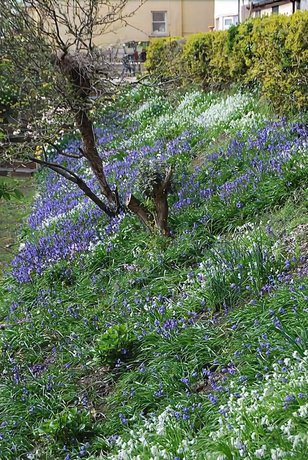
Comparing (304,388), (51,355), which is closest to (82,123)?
(51,355)

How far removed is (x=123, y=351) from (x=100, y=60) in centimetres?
675

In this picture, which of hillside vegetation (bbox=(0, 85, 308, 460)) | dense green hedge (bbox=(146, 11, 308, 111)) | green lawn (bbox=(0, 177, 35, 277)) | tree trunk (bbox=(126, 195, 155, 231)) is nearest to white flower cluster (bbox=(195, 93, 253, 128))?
dense green hedge (bbox=(146, 11, 308, 111))

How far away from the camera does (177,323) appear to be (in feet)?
16.6

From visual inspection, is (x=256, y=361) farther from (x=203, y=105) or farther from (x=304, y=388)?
(x=203, y=105)

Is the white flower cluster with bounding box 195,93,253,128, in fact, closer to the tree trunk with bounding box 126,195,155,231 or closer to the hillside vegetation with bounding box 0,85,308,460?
the hillside vegetation with bounding box 0,85,308,460

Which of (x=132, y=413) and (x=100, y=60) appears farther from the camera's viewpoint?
(x=100, y=60)

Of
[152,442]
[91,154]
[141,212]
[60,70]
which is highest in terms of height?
[60,70]

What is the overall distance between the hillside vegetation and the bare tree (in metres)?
0.89

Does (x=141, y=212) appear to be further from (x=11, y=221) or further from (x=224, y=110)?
(x=224, y=110)

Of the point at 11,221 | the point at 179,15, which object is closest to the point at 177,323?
the point at 11,221

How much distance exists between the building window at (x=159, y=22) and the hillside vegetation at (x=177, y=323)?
30174 millimetres

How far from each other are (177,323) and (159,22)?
35.3 m

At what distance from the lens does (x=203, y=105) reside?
13719 mm

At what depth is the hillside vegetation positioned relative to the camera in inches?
141
